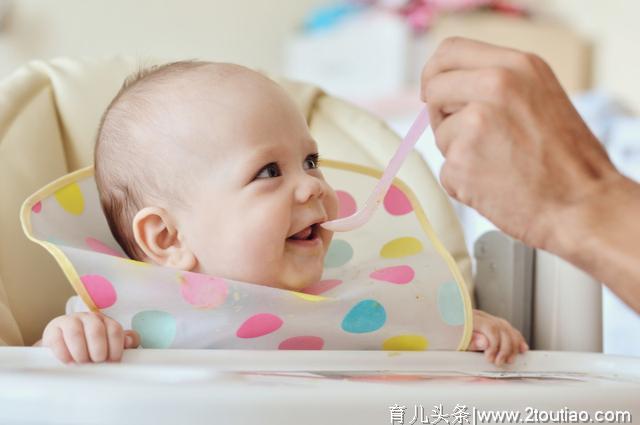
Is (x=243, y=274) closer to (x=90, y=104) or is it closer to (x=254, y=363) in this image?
(x=254, y=363)

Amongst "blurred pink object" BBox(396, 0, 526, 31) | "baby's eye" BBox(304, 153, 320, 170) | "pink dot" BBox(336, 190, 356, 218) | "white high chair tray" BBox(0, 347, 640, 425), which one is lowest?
"white high chair tray" BBox(0, 347, 640, 425)

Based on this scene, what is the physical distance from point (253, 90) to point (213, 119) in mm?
60

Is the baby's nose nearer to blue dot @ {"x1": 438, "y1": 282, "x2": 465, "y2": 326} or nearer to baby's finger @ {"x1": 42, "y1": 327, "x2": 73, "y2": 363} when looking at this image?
blue dot @ {"x1": 438, "y1": 282, "x2": 465, "y2": 326}

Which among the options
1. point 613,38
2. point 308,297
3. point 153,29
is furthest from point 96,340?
point 613,38

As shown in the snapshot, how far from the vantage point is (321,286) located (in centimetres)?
97

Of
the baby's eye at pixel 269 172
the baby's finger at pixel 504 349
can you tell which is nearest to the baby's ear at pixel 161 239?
the baby's eye at pixel 269 172

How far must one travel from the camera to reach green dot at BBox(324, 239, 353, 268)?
1.07 m

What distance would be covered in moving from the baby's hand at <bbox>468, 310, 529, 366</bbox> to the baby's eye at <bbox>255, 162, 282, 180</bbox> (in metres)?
0.25

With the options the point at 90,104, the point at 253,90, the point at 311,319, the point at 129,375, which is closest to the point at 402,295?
the point at 311,319

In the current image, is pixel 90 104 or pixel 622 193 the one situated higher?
pixel 90 104

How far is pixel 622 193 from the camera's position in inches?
25.0

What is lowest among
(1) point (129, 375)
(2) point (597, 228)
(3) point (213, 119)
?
(1) point (129, 375)

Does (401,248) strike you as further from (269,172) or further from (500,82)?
(500,82)

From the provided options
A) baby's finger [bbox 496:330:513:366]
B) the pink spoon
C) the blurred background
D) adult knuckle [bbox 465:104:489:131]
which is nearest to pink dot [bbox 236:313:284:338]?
the pink spoon
